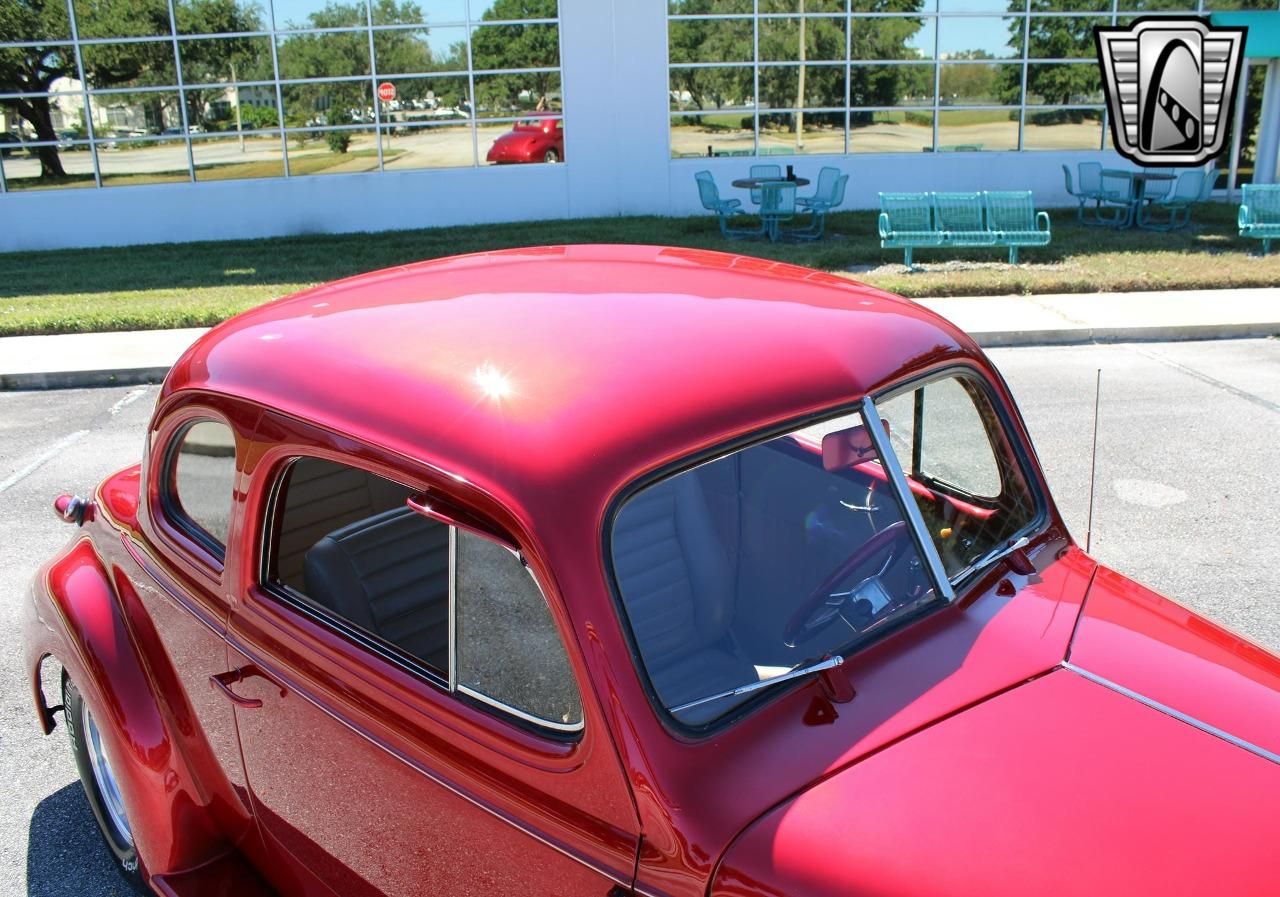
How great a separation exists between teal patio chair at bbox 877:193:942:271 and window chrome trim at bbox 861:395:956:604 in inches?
490

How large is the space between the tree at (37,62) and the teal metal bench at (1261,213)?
1817 centimetres

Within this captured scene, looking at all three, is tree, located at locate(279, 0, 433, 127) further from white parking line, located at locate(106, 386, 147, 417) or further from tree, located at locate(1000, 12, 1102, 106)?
white parking line, located at locate(106, 386, 147, 417)

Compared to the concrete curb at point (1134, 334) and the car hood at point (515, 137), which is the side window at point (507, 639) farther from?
the car hood at point (515, 137)

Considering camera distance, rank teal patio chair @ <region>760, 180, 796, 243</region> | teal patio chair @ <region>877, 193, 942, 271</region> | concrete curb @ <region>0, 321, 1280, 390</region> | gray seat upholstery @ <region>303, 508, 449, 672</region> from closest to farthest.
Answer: gray seat upholstery @ <region>303, 508, 449, 672</region> < concrete curb @ <region>0, 321, 1280, 390</region> < teal patio chair @ <region>877, 193, 942, 271</region> < teal patio chair @ <region>760, 180, 796, 243</region>

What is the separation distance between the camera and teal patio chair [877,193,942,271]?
1470cm

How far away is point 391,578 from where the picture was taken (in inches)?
108

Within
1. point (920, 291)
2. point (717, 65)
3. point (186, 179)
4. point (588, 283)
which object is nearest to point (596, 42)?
point (717, 65)

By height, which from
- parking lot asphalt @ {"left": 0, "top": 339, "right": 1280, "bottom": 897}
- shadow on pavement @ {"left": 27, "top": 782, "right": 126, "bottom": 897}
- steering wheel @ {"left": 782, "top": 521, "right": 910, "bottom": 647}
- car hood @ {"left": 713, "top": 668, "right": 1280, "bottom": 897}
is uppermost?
steering wheel @ {"left": 782, "top": 521, "right": 910, "bottom": 647}

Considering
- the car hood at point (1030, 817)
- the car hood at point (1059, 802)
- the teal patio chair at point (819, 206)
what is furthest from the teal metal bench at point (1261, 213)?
the car hood at point (1030, 817)

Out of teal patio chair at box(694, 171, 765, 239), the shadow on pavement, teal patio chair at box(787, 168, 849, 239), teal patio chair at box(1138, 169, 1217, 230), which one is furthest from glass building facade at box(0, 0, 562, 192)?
the shadow on pavement

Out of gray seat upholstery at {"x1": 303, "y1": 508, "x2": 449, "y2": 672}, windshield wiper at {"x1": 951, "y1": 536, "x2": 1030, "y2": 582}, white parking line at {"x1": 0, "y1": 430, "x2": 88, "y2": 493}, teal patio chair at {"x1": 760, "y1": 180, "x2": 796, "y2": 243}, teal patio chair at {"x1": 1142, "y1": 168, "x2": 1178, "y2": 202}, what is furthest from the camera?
teal patio chair at {"x1": 1142, "y1": 168, "x2": 1178, "y2": 202}

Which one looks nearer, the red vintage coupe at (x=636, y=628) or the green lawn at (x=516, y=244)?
the red vintage coupe at (x=636, y=628)

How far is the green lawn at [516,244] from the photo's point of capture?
13.0m

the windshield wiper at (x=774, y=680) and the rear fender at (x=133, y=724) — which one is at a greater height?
the windshield wiper at (x=774, y=680)
